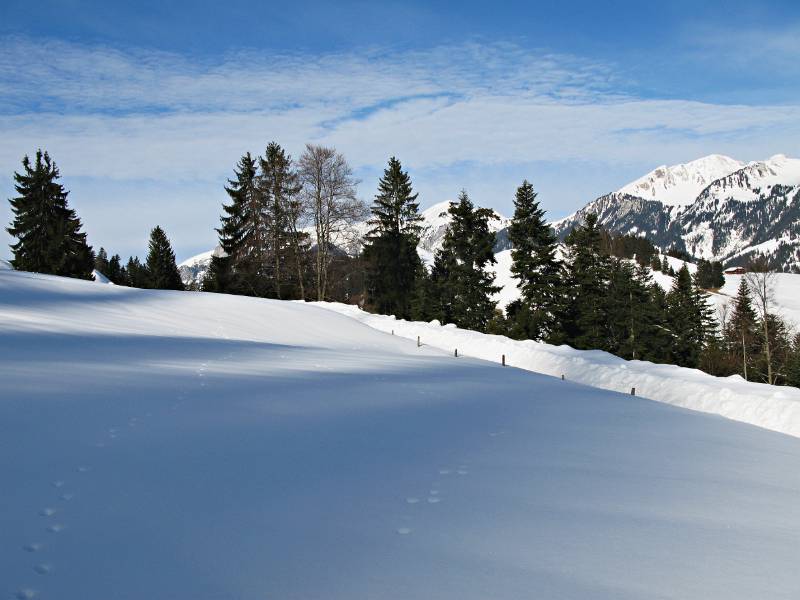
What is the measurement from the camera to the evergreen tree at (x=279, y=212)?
39.2 m

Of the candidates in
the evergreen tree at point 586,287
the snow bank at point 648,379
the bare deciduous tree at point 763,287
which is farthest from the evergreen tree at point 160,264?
the bare deciduous tree at point 763,287

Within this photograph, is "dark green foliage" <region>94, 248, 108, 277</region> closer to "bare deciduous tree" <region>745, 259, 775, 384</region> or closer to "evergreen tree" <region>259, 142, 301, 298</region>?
"evergreen tree" <region>259, 142, 301, 298</region>

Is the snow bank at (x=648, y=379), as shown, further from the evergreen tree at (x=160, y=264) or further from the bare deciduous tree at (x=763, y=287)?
the evergreen tree at (x=160, y=264)

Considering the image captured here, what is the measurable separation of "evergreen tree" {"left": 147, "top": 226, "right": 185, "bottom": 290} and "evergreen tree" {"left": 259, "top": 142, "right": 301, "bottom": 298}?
1902 cm

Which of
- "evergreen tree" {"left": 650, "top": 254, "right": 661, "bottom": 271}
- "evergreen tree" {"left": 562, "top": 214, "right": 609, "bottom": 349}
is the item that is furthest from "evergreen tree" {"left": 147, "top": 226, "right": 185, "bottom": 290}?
"evergreen tree" {"left": 650, "top": 254, "right": 661, "bottom": 271}

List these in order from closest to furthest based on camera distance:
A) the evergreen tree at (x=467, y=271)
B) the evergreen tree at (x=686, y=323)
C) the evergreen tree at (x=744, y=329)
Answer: the evergreen tree at (x=467, y=271) < the evergreen tree at (x=686, y=323) < the evergreen tree at (x=744, y=329)

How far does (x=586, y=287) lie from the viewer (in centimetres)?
3725

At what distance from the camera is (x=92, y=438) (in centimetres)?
→ 565

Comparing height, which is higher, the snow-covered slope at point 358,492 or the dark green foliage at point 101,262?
the dark green foliage at point 101,262

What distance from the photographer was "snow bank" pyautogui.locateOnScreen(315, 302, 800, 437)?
39.4 feet

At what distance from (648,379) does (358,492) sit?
44.7 ft

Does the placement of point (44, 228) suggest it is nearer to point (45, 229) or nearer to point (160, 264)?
point (45, 229)

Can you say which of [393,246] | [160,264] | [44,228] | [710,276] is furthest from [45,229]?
[710,276]

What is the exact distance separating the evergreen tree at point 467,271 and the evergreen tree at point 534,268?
8.51 feet
